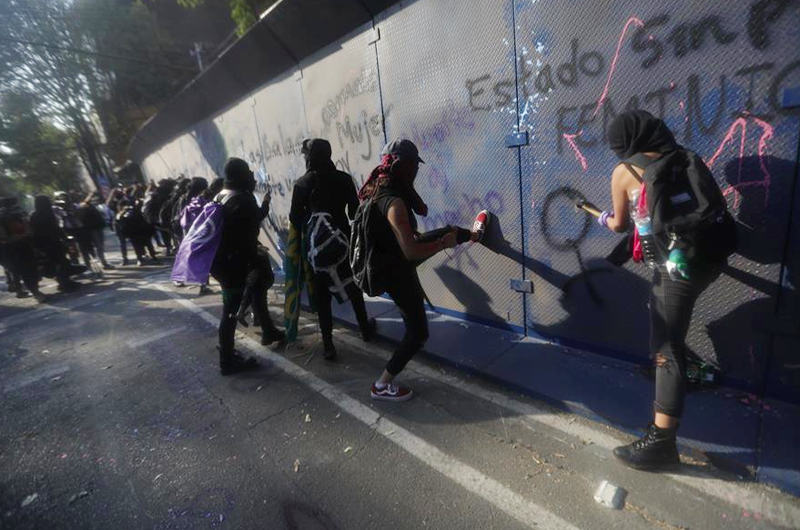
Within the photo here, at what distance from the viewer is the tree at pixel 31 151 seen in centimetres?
2175

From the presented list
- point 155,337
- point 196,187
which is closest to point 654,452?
point 155,337

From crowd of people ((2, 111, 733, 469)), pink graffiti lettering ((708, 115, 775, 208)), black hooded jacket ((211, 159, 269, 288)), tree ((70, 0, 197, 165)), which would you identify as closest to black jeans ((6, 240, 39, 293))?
crowd of people ((2, 111, 733, 469))

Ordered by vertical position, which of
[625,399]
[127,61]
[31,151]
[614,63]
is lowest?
[625,399]

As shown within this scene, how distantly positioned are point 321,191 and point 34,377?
3779mm

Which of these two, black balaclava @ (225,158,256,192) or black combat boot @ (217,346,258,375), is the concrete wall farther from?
black combat boot @ (217,346,258,375)

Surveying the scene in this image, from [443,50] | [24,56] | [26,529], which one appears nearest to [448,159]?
[443,50]

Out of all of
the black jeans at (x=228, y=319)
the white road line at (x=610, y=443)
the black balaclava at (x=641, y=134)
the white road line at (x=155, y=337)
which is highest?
the black balaclava at (x=641, y=134)

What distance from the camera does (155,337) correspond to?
197 inches

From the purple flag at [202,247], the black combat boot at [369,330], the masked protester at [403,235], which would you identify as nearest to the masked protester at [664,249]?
the masked protester at [403,235]

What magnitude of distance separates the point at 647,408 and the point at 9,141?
113 feet

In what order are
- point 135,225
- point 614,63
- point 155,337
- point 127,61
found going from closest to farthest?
point 614,63 → point 155,337 → point 135,225 → point 127,61

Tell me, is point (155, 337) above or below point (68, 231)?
below

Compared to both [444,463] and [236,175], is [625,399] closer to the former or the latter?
[444,463]

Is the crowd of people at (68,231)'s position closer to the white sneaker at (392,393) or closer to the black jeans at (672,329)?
the white sneaker at (392,393)
